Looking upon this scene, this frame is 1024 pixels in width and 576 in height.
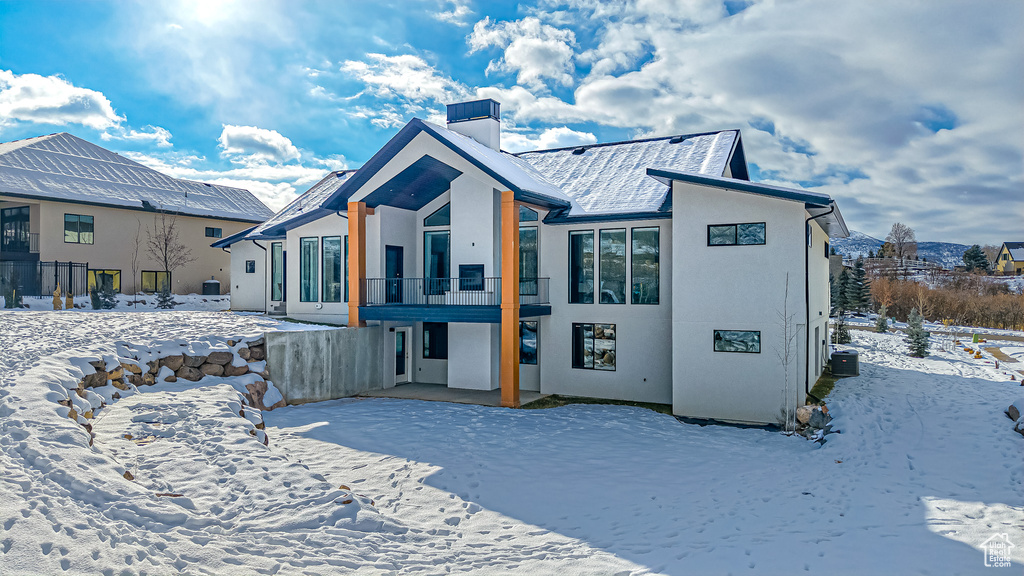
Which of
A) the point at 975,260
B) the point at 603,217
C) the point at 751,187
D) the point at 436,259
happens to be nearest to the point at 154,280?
the point at 436,259

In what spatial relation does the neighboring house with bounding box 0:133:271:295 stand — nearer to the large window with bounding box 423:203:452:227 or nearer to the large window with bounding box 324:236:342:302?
the large window with bounding box 324:236:342:302

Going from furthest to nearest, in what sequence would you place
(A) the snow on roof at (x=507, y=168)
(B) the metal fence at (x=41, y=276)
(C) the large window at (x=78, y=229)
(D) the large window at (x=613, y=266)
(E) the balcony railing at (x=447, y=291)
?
(C) the large window at (x=78, y=229) → (B) the metal fence at (x=41, y=276) → (E) the balcony railing at (x=447, y=291) → (D) the large window at (x=613, y=266) → (A) the snow on roof at (x=507, y=168)

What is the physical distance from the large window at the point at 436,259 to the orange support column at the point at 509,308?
3331 millimetres

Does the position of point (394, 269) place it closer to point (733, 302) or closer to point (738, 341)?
point (733, 302)

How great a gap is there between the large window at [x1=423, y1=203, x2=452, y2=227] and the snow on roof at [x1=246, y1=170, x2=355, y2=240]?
4242 mm

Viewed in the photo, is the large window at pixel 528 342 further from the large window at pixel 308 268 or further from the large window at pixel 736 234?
the large window at pixel 308 268

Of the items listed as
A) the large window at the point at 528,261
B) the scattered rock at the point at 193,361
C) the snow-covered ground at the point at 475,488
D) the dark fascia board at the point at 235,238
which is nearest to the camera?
the snow-covered ground at the point at 475,488

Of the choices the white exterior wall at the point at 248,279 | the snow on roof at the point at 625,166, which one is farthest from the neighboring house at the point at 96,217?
the snow on roof at the point at 625,166

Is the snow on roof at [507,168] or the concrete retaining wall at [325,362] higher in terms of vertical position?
the snow on roof at [507,168]

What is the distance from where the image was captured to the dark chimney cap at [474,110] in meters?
20.4

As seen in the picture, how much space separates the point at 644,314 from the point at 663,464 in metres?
6.07

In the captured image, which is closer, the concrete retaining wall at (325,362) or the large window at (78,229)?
the concrete retaining wall at (325,362)

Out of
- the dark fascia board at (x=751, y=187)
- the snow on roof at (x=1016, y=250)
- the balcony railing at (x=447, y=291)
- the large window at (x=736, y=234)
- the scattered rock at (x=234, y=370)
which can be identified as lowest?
the scattered rock at (x=234, y=370)

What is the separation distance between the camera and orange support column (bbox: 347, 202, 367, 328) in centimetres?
1812
